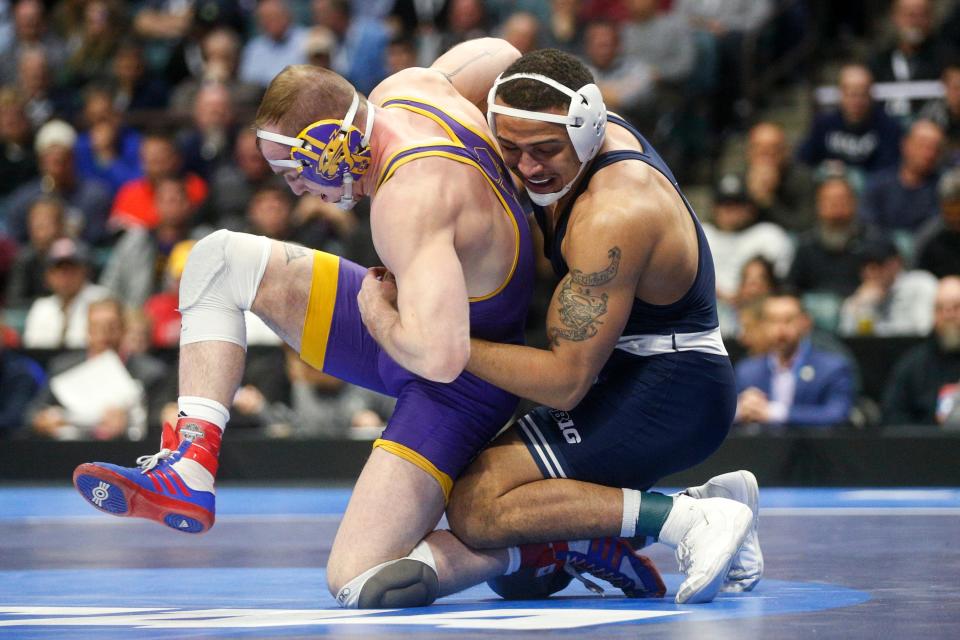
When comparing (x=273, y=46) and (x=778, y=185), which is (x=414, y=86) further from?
(x=273, y=46)

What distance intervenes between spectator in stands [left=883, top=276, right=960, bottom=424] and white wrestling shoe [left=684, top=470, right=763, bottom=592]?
10.6 feet

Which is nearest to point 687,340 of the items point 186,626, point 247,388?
point 186,626

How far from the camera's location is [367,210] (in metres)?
8.71

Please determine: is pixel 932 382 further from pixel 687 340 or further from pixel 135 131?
pixel 135 131

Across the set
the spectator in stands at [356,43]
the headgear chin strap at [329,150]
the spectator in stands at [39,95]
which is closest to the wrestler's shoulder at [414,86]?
the headgear chin strap at [329,150]

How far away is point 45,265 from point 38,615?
5.99 m

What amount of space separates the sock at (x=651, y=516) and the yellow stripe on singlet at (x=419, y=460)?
49 cm

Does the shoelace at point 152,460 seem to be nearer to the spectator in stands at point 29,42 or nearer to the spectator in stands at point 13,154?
the spectator in stands at point 13,154

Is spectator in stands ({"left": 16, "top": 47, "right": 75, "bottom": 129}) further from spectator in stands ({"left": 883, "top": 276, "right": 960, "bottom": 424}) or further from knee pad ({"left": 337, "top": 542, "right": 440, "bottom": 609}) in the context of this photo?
knee pad ({"left": 337, "top": 542, "right": 440, "bottom": 609})

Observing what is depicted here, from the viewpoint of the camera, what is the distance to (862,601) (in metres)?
3.47

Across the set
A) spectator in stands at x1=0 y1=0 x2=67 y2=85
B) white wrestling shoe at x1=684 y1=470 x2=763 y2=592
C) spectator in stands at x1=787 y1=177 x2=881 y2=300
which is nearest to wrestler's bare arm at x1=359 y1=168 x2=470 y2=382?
white wrestling shoe at x1=684 y1=470 x2=763 y2=592

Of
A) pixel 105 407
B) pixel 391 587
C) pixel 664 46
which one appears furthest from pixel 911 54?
pixel 391 587

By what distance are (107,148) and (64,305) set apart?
1.91 metres

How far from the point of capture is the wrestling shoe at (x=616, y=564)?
377 centimetres
